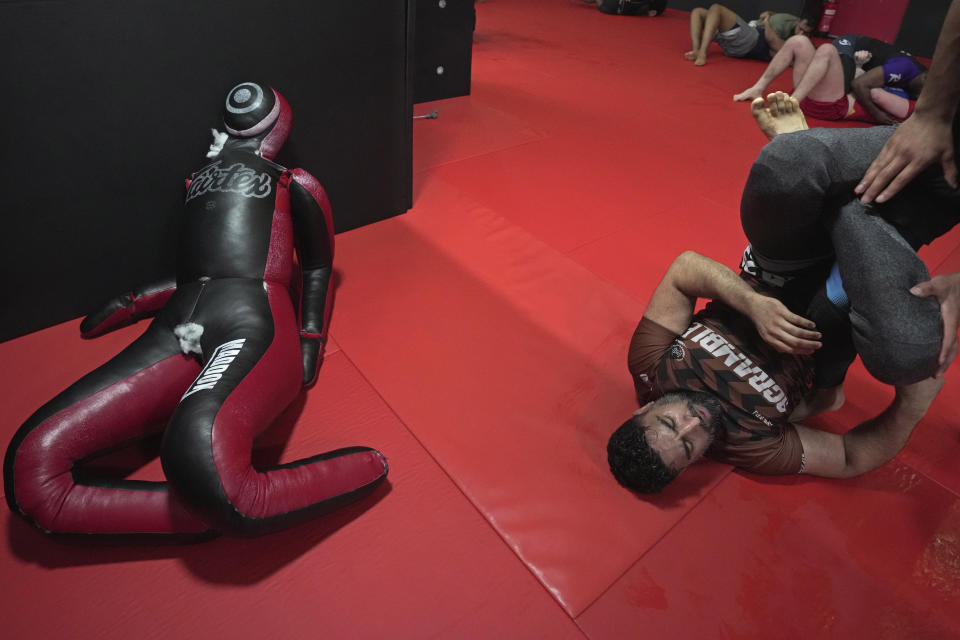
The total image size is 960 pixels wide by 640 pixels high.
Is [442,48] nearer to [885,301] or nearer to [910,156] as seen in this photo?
[910,156]

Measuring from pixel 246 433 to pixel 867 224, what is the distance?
1.59 metres

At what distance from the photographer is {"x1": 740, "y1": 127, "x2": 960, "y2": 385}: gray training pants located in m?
1.25

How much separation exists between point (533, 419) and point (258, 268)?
99cm

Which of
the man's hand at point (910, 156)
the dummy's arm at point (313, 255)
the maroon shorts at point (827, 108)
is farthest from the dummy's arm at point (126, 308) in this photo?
the maroon shorts at point (827, 108)

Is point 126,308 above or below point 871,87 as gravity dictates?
below

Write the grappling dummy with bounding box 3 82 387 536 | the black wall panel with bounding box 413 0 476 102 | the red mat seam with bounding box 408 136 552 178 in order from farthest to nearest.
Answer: the black wall panel with bounding box 413 0 476 102, the red mat seam with bounding box 408 136 552 178, the grappling dummy with bounding box 3 82 387 536

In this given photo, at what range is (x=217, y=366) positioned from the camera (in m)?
1.39

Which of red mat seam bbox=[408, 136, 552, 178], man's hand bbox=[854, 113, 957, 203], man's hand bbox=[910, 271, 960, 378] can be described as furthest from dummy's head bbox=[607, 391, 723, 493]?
red mat seam bbox=[408, 136, 552, 178]

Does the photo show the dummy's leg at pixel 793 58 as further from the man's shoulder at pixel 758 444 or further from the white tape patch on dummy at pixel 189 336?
the white tape patch on dummy at pixel 189 336

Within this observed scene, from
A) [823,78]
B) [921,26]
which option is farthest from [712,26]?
[921,26]

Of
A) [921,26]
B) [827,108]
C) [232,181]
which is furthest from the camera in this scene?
[921,26]

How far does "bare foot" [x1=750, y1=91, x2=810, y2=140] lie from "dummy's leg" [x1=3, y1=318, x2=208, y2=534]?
1819 millimetres

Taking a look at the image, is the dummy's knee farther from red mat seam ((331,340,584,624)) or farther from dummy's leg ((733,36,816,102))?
dummy's leg ((733,36,816,102))

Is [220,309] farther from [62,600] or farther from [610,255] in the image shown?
[610,255]
